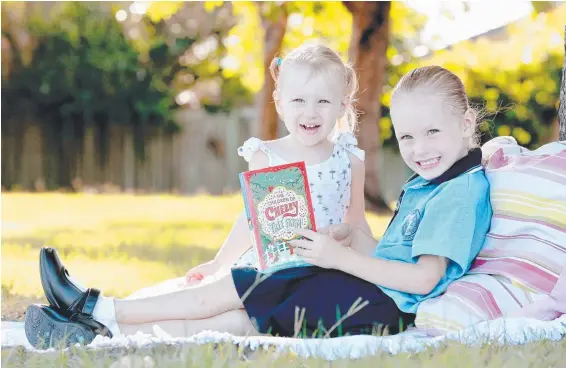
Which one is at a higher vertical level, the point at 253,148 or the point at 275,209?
the point at 253,148

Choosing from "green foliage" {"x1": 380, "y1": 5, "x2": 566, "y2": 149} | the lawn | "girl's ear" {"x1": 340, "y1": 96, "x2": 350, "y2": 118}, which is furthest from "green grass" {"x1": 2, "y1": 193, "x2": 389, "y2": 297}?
"green foliage" {"x1": 380, "y1": 5, "x2": 566, "y2": 149}

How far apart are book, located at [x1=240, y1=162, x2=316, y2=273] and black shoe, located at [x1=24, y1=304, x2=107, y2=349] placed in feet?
2.09

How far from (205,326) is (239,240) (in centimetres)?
71

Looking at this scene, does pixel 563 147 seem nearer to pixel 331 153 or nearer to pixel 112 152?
pixel 331 153

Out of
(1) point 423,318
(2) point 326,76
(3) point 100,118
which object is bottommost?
(1) point 423,318

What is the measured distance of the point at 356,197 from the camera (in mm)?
3619

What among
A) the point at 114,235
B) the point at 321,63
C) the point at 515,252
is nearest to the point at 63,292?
the point at 321,63

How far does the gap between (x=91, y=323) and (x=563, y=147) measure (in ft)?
6.10

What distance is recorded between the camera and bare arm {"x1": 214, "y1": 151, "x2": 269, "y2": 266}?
356cm

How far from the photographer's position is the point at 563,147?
3.09 m

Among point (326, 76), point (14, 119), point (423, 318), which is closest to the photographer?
point (423, 318)

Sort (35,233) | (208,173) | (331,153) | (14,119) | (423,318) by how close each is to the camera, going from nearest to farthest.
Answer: (423,318), (331,153), (35,233), (14,119), (208,173)

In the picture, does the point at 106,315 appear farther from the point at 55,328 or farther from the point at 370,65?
the point at 370,65

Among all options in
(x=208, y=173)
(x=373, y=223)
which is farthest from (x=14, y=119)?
(x=373, y=223)
